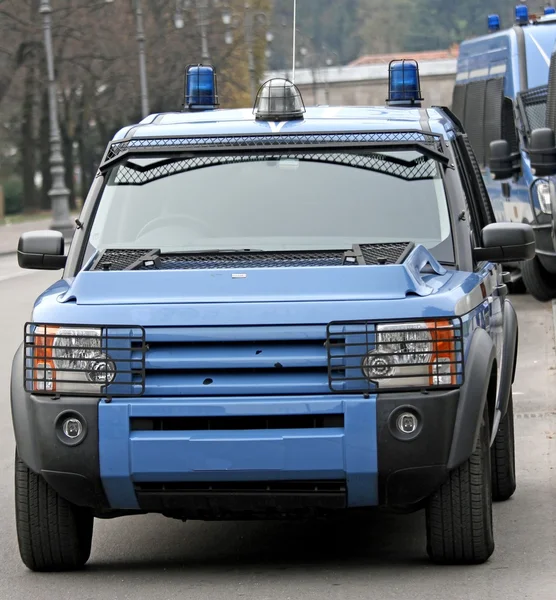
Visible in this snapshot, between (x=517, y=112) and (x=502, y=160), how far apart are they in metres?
0.62

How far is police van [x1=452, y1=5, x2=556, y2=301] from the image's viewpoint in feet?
57.9

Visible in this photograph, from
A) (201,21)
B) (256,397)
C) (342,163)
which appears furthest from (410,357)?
(201,21)

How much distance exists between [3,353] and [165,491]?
9.38m

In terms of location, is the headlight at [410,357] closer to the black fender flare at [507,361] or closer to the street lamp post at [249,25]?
the black fender flare at [507,361]

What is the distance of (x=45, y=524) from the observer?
238 inches

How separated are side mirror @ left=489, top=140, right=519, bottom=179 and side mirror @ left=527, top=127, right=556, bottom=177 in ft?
10.0

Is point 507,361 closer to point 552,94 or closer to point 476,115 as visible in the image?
point 552,94

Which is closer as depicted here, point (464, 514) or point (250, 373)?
point (250, 373)

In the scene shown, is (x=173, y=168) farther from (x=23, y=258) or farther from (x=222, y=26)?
(x=222, y=26)

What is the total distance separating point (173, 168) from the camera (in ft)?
23.1

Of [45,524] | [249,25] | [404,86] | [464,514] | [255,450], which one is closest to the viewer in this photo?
[255,450]

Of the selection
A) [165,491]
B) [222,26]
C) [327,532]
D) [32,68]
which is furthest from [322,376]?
[222,26]

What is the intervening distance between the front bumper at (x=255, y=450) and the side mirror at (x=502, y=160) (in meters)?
12.8

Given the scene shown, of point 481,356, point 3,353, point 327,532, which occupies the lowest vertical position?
point 3,353
